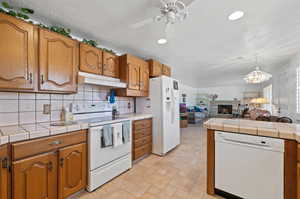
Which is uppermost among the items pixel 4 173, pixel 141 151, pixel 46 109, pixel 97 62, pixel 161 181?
pixel 97 62

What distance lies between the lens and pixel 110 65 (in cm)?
242

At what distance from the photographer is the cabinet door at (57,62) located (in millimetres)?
1582

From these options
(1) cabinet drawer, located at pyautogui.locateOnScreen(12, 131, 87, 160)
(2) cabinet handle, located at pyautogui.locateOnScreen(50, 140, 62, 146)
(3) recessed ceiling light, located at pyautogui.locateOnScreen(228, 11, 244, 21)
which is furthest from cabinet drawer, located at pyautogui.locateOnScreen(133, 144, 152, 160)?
(3) recessed ceiling light, located at pyautogui.locateOnScreen(228, 11, 244, 21)

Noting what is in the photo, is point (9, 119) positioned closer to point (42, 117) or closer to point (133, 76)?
point (42, 117)

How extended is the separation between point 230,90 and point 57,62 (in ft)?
33.0

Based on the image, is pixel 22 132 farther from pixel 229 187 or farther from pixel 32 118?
pixel 229 187

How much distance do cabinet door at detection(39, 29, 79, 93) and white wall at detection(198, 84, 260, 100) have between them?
31.4 ft

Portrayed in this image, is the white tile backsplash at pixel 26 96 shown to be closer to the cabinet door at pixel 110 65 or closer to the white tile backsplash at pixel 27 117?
the white tile backsplash at pixel 27 117

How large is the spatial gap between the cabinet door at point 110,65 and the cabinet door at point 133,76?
0.25 meters

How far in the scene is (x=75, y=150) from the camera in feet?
5.22

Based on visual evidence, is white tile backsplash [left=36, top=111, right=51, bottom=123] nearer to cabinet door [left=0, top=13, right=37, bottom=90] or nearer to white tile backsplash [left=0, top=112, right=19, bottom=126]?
white tile backsplash [left=0, top=112, right=19, bottom=126]

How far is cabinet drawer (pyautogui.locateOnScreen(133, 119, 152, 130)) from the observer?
2.52 meters

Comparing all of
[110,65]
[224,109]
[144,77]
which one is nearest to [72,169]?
[110,65]

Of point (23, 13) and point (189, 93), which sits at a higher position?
point (23, 13)
